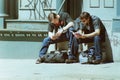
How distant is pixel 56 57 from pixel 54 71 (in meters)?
1.42

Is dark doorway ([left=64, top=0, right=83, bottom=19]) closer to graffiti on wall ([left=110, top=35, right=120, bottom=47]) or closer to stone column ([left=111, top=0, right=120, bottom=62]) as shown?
stone column ([left=111, top=0, right=120, bottom=62])

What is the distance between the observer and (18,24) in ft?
39.9

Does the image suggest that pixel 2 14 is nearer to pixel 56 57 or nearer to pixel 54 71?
pixel 56 57

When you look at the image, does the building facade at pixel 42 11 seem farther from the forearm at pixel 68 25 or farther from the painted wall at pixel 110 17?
the forearm at pixel 68 25

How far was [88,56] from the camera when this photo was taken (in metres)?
11.1

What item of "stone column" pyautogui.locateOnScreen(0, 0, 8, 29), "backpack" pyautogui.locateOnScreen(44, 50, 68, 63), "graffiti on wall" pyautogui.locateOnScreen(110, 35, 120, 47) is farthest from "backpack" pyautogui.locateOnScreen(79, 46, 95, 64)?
"stone column" pyautogui.locateOnScreen(0, 0, 8, 29)

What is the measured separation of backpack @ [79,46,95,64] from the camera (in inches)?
438

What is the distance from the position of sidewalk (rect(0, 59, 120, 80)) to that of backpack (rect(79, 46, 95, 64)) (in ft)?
0.48

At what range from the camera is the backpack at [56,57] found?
11359mm

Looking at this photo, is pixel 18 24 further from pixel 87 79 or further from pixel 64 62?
pixel 87 79

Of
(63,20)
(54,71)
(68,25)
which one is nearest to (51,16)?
(63,20)

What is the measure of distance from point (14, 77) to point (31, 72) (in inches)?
30.7

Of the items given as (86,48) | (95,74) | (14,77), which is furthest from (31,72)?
(86,48)

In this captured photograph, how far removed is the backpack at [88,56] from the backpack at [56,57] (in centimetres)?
42
